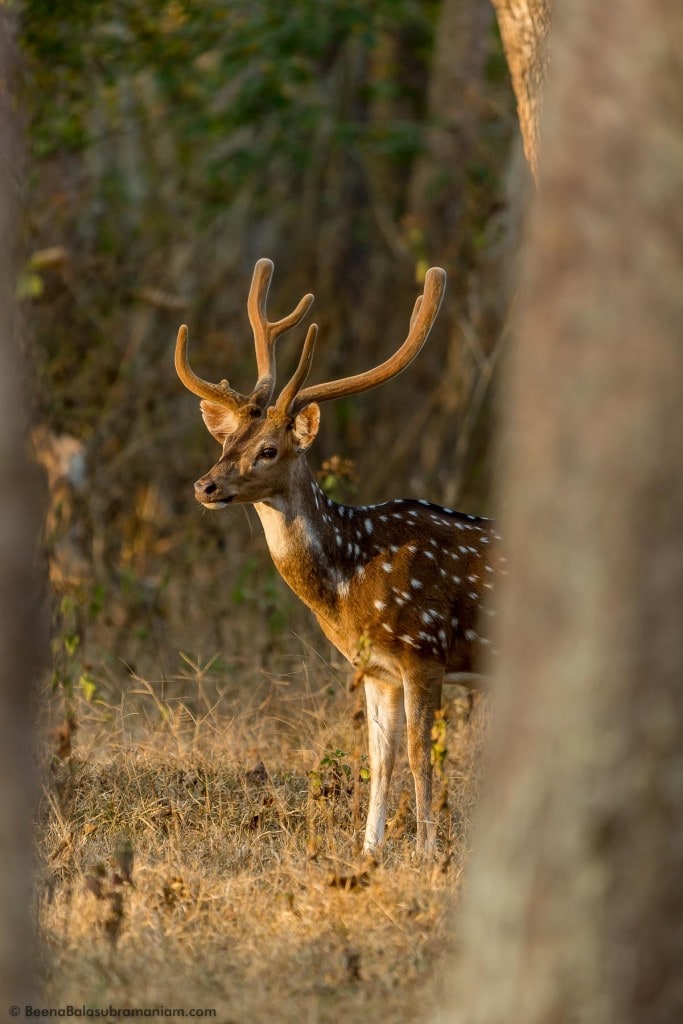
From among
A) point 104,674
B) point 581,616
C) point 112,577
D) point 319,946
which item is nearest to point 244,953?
point 319,946

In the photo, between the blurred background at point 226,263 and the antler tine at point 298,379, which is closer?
the antler tine at point 298,379

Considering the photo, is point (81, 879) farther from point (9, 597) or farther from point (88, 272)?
point (88, 272)

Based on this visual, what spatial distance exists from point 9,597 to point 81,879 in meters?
2.30

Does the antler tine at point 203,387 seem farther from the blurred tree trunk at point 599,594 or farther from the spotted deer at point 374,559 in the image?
the blurred tree trunk at point 599,594

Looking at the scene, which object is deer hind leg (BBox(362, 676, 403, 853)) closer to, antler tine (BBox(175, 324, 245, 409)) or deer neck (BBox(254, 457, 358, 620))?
deer neck (BBox(254, 457, 358, 620))

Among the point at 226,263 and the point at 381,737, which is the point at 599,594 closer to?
the point at 381,737

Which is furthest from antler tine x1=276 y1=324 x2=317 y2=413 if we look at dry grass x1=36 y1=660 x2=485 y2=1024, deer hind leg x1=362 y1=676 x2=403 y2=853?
dry grass x1=36 y1=660 x2=485 y2=1024

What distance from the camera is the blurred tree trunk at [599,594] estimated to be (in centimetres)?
317

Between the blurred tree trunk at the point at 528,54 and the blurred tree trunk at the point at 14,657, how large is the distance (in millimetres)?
3837

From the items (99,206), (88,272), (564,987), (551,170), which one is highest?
(99,206)

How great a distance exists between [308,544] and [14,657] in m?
3.31

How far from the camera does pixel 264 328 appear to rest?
7.01 m

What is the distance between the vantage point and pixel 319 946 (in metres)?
4.82

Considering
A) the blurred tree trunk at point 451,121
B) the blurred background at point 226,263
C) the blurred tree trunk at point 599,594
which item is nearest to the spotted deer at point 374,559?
the blurred background at point 226,263
